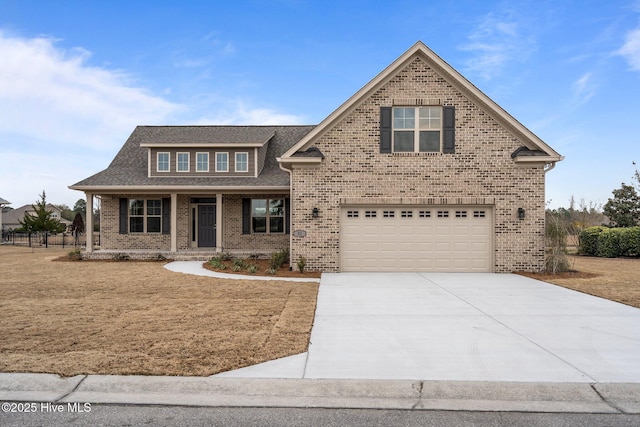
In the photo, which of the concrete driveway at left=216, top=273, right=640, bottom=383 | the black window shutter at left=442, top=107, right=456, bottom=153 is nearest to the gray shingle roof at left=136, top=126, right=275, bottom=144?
the black window shutter at left=442, top=107, right=456, bottom=153

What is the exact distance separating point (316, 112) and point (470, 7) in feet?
46.2

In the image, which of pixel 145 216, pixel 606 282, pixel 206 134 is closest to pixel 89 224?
pixel 145 216

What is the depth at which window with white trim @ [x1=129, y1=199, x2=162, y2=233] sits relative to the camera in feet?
60.5

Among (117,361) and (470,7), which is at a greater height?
(470,7)

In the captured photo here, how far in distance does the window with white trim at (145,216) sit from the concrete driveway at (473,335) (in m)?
11.6

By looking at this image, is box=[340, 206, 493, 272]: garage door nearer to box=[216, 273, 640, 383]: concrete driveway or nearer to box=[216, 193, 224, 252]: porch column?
box=[216, 273, 640, 383]: concrete driveway

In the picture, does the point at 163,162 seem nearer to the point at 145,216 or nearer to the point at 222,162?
the point at 145,216

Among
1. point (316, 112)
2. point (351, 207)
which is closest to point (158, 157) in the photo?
point (351, 207)

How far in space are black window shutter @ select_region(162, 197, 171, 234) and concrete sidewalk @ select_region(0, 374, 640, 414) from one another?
1448 cm

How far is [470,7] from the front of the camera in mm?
14641

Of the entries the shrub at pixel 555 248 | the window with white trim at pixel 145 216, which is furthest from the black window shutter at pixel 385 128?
the window with white trim at pixel 145 216

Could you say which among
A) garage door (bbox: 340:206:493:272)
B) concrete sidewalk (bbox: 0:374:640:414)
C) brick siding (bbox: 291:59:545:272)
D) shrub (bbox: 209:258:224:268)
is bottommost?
shrub (bbox: 209:258:224:268)

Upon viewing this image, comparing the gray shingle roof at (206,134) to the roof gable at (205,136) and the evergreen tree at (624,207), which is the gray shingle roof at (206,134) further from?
the evergreen tree at (624,207)

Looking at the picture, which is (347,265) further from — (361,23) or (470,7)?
(361,23)
